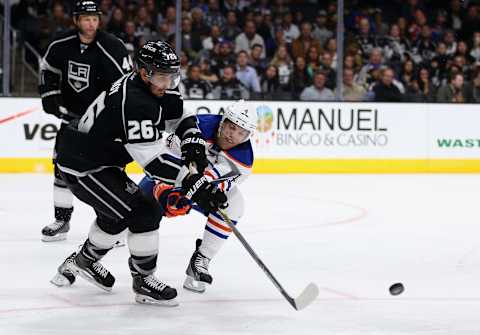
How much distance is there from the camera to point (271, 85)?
32.5ft

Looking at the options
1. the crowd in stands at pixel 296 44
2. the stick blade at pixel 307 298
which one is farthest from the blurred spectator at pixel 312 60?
the stick blade at pixel 307 298

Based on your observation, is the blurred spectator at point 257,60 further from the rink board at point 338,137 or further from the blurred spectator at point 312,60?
the rink board at point 338,137

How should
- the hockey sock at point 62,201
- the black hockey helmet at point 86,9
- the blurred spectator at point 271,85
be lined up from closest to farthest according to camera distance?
the black hockey helmet at point 86,9 → the hockey sock at point 62,201 → the blurred spectator at point 271,85

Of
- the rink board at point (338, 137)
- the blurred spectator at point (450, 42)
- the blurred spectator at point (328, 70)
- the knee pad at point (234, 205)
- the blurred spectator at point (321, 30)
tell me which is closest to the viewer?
the knee pad at point (234, 205)

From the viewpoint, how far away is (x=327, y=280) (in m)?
4.42

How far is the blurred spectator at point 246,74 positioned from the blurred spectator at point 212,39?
315 mm

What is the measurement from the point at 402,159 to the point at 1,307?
662 cm

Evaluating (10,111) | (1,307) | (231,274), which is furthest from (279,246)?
(10,111)

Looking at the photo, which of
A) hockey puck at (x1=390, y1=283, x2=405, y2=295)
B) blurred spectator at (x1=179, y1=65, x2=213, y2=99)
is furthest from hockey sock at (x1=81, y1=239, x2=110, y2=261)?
blurred spectator at (x1=179, y1=65, x2=213, y2=99)

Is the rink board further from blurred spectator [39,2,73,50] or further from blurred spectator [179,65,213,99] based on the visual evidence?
blurred spectator [39,2,73,50]

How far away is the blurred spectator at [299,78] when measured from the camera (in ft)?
32.4

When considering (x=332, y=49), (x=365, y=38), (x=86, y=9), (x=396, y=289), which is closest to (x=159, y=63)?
(x=396, y=289)

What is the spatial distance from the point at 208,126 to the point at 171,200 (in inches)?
13.8

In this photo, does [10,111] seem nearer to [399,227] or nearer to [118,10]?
[118,10]
